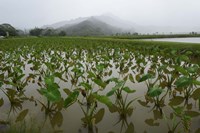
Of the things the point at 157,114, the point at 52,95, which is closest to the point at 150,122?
the point at 157,114

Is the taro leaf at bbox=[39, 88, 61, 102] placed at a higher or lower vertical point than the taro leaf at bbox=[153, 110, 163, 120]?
higher

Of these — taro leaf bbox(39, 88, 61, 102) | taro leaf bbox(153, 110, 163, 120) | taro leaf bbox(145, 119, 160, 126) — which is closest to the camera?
taro leaf bbox(39, 88, 61, 102)

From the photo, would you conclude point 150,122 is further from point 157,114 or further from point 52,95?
point 52,95

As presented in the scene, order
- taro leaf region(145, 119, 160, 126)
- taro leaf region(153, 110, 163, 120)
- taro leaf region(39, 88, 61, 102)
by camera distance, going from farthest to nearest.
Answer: taro leaf region(153, 110, 163, 120) → taro leaf region(145, 119, 160, 126) → taro leaf region(39, 88, 61, 102)

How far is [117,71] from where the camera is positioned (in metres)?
5.82

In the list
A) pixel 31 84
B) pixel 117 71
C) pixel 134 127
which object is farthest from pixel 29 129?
pixel 117 71

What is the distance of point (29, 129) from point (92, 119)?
71 cm

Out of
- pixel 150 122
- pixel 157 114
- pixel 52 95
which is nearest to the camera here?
pixel 52 95

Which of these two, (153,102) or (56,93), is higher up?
(56,93)

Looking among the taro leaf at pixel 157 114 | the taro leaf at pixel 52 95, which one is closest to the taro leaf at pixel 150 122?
the taro leaf at pixel 157 114

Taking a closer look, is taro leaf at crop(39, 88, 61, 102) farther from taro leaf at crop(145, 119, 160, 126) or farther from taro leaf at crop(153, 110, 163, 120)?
taro leaf at crop(153, 110, 163, 120)

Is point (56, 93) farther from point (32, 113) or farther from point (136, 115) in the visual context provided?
point (136, 115)

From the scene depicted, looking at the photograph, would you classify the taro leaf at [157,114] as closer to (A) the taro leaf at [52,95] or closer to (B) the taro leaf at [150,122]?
(B) the taro leaf at [150,122]

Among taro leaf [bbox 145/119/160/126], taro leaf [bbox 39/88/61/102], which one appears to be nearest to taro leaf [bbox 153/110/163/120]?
taro leaf [bbox 145/119/160/126]
